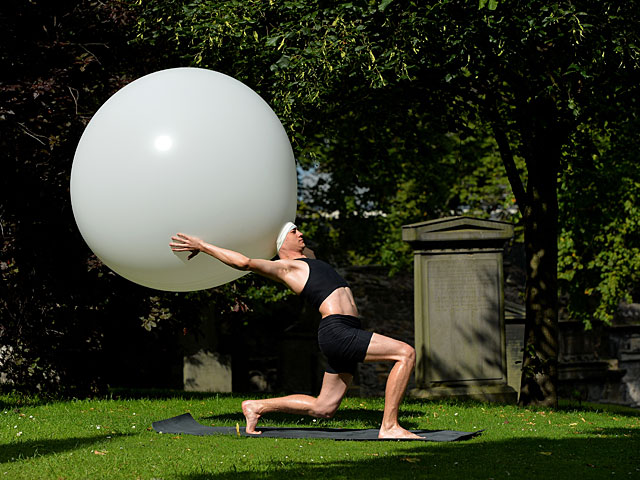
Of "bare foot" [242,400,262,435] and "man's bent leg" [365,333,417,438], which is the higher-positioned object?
"man's bent leg" [365,333,417,438]

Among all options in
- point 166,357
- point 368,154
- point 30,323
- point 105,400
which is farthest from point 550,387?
point 166,357

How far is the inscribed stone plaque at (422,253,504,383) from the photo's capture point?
42.7 feet

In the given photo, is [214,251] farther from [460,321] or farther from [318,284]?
[460,321]

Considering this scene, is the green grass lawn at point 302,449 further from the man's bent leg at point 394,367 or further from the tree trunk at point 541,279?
the tree trunk at point 541,279

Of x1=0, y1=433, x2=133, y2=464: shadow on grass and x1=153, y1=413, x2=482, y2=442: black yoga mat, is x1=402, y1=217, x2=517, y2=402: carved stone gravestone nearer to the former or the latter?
x1=153, y1=413, x2=482, y2=442: black yoga mat

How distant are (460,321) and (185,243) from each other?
24.1 feet

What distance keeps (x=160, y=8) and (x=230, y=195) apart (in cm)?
587

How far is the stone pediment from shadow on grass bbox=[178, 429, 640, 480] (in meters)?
5.46

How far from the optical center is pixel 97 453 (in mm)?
6578

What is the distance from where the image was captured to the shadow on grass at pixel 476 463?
5.70m

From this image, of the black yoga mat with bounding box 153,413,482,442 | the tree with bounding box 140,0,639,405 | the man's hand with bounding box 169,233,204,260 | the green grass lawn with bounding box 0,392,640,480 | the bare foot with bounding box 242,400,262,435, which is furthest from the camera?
the tree with bounding box 140,0,639,405

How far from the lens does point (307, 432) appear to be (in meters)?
7.86

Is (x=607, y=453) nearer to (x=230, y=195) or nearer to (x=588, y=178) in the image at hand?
(x=230, y=195)

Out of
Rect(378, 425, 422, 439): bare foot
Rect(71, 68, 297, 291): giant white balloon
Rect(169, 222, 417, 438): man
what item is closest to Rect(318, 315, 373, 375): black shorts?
Rect(169, 222, 417, 438): man
